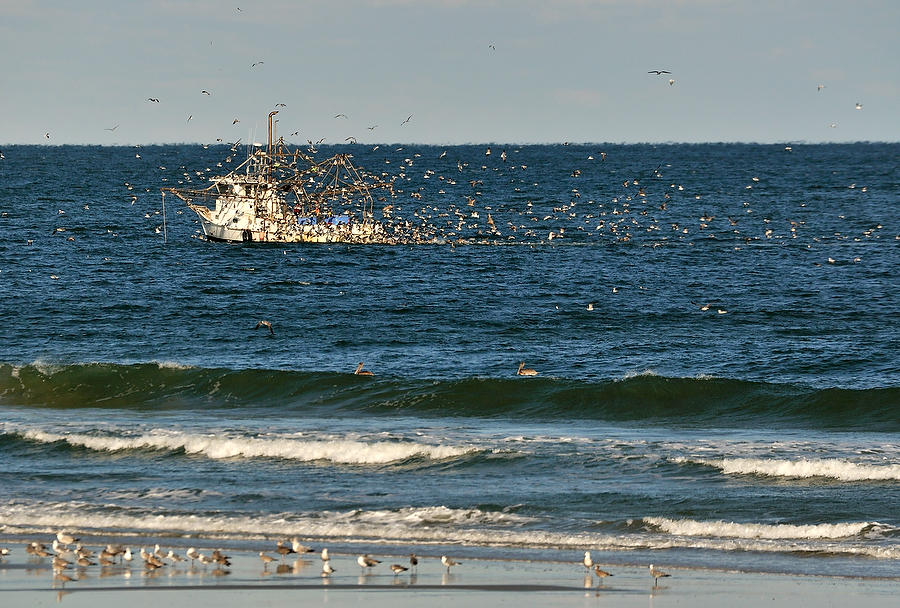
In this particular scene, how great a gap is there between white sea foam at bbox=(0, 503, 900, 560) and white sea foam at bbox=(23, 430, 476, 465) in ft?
14.4

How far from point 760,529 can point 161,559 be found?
9.11 meters

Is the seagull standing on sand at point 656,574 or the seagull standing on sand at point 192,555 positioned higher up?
the seagull standing on sand at point 192,555

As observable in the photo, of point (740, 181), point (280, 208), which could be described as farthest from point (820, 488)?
point (740, 181)

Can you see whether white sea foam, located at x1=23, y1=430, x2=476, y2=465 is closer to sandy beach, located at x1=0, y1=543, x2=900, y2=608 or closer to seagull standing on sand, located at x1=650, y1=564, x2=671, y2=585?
sandy beach, located at x1=0, y1=543, x2=900, y2=608

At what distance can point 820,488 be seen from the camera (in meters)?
22.1

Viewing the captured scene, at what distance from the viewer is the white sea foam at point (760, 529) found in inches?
754

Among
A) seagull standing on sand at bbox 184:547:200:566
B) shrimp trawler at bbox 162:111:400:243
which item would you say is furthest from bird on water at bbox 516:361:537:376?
shrimp trawler at bbox 162:111:400:243

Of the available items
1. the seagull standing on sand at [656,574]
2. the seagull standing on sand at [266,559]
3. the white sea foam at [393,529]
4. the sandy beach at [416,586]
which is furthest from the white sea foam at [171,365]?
the seagull standing on sand at [656,574]

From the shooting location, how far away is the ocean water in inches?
787

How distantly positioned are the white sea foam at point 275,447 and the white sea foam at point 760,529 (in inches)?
248

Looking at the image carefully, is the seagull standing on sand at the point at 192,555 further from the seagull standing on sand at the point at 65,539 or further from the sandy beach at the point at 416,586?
the seagull standing on sand at the point at 65,539

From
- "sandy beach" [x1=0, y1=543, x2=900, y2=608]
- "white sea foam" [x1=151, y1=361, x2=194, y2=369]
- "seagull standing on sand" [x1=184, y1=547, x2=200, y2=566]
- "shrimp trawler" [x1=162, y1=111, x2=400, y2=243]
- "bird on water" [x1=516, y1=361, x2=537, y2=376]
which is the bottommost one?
"sandy beach" [x1=0, y1=543, x2=900, y2=608]

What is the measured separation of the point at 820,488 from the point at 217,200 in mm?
55737

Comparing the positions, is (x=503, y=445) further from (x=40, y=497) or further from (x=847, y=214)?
(x=847, y=214)
